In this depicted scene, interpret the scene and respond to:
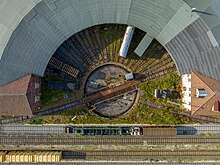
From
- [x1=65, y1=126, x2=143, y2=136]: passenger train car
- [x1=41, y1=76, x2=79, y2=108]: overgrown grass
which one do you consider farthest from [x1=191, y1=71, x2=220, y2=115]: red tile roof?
[x1=41, y1=76, x2=79, y2=108]: overgrown grass

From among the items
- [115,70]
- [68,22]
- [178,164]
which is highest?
[68,22]

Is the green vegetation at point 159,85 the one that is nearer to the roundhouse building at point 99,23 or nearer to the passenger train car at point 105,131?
the roundhouse building at point 99,23

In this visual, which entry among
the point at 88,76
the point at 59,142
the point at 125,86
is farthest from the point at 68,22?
the point at 59,142

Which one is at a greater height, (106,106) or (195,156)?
(106,106)

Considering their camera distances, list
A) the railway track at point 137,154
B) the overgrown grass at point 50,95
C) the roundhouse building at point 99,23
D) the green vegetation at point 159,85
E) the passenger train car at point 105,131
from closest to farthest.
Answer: the roundhouse building at point 99,23
the overgrown grass at point 50,95
the passenger train car at point 105,131
the green vegetation at point 159,85
the railway track at point 137,154

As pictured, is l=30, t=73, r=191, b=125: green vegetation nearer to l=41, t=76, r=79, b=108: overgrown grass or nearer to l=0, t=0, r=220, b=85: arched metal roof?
l=41, t=76, r=79, b=108: overgrown grass

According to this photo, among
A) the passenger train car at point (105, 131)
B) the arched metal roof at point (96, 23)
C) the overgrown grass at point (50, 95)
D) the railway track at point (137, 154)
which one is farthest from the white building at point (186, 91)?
the overgrown grass at point (50, 95)

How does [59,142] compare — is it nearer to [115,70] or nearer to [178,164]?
[115,70]
